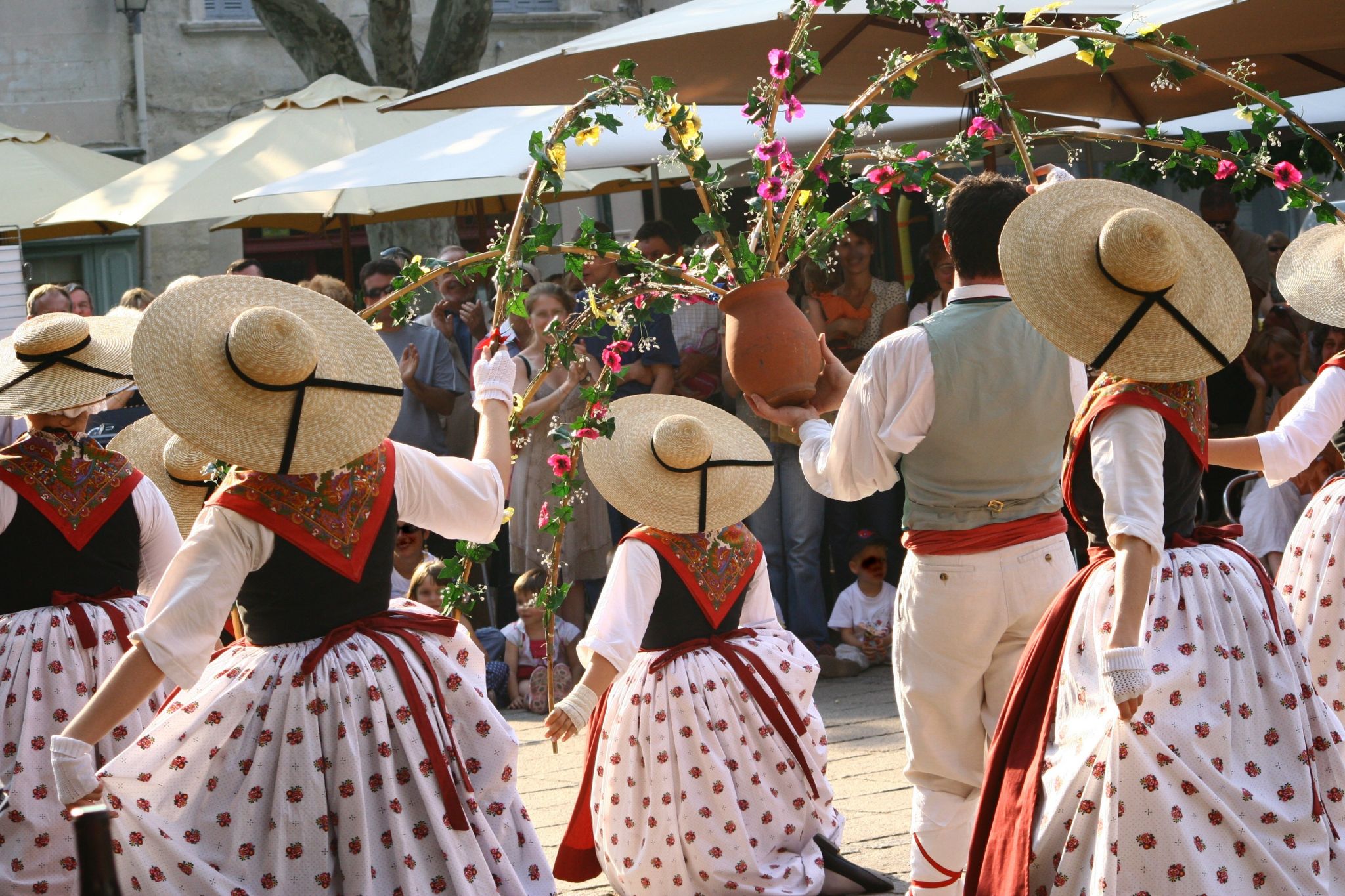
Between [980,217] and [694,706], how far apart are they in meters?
1.61

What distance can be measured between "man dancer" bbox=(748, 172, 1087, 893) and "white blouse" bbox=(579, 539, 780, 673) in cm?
92

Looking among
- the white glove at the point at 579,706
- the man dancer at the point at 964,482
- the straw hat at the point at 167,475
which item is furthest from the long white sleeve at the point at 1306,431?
the straw hat at the point at 167,475

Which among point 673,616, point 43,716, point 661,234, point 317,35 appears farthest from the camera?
point 317,35

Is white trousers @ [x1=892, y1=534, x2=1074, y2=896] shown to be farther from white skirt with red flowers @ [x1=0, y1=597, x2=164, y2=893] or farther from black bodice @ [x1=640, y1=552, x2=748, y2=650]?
white skirt with red flowers @ [x1=0, y1=597, x2=164, y2=893]

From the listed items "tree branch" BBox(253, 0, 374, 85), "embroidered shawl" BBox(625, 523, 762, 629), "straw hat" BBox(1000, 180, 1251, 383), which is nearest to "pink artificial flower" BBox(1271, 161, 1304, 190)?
"straw hat" BBox(1000, 180, 1251, 383)

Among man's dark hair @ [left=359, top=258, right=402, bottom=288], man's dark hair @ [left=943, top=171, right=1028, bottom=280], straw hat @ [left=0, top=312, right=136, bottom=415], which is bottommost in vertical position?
straw hat @ [left=0, top=312, right=136, bottom=415]

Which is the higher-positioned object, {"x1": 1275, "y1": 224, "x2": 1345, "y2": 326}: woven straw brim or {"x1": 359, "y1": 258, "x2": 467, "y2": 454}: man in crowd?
{"x1": 1275, "y1": 224, "x2": 1345, "y2": 326}: woven straw brim

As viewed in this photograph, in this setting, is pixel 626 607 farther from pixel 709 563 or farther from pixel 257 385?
pixel 257 385

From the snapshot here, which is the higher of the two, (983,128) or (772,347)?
(983,128)

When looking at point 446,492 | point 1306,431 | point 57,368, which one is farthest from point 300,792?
point 1306,431

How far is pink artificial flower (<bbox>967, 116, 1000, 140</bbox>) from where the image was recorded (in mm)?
4191

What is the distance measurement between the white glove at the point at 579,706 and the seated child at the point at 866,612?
12.6ft

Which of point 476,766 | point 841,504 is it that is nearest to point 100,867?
point 476,766

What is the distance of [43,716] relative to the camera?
4551 mm
